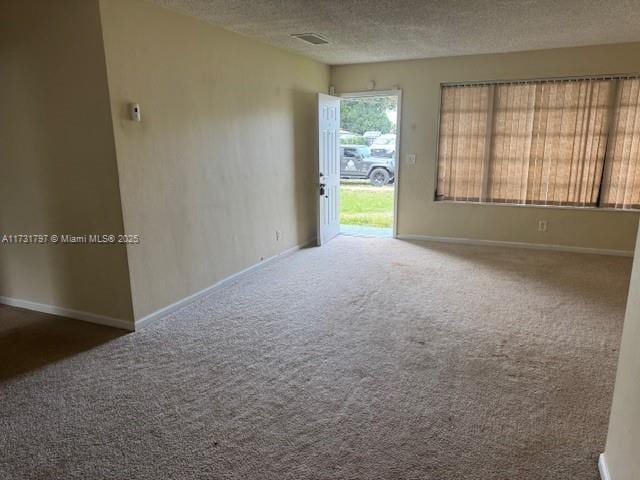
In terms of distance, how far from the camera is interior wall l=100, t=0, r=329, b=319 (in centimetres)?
326

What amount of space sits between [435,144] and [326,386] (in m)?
4.38

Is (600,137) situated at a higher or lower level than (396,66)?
lower

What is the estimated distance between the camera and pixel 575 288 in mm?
4277

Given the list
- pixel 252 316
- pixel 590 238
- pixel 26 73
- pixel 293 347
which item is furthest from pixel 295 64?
pixel 590 238

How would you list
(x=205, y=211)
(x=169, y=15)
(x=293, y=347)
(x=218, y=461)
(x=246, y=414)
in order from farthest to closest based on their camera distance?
(x=205, y=211)
(x=169, y=15)
(x=293, y=347)
(x=246, y=414)
(x=218, y=461)

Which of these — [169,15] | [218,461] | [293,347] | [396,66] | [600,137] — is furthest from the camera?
A: [396,66]

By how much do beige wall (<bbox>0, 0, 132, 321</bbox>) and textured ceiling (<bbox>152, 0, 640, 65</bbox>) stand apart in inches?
30.3

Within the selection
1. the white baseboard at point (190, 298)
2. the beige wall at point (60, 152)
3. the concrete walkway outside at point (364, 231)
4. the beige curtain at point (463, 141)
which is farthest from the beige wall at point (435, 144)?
the beige wall at point (60, 152)

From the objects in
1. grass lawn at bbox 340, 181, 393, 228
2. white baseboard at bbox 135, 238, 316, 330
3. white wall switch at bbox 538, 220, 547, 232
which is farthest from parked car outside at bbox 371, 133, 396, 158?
white baseboard at bbox 135, 238, 316, 330

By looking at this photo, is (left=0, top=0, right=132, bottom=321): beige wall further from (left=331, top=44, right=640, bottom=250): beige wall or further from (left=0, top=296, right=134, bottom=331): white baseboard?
(left=331, top=44, right=640, bottom=250): beige wall

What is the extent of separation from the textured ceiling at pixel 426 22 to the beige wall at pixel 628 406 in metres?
2.65

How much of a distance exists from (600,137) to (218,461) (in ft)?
18.1

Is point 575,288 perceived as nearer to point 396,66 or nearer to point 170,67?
point 396,66

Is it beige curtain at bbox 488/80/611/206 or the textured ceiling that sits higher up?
the textured ceiling
